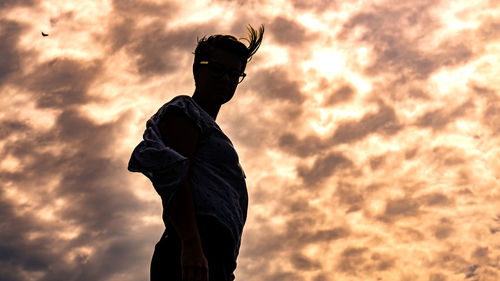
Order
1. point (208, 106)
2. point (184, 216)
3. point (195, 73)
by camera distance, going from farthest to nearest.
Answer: point (195, 73) → point (208, 106) → point (184, 216)

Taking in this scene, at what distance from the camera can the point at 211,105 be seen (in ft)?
16.1

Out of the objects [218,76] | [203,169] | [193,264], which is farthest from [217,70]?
[193,264]

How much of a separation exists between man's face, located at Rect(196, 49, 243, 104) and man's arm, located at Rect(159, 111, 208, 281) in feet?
1.95

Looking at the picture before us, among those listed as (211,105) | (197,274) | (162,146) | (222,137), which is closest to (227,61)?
(211,105)

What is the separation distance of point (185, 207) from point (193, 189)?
0.78 feet

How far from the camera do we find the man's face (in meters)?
4.91

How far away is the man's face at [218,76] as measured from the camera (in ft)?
16.1

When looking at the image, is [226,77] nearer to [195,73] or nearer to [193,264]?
[195,73]

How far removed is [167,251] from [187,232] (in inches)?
16.0

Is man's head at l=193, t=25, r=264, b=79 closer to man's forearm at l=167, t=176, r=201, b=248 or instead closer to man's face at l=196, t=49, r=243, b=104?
man's face at l=196, t=49, r=243, b=104

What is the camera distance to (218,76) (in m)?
4.92

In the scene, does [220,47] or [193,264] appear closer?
[193,264]

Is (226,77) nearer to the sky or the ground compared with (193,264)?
nearer to the sky

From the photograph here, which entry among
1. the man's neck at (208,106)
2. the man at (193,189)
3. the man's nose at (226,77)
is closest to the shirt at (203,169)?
the man at (193,189)
